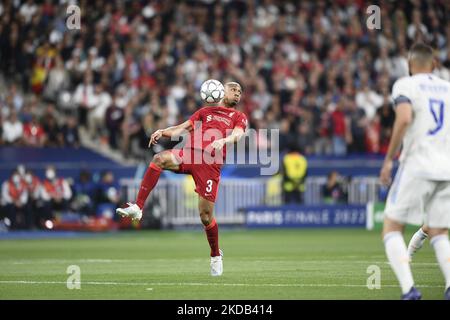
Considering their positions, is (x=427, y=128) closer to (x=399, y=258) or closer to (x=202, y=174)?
(x=399, y=258)

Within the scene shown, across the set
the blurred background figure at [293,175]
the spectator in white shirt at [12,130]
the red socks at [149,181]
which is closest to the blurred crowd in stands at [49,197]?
the spectator in white shirt at [12,130]

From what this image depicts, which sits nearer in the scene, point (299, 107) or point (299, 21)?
point (299, 107)

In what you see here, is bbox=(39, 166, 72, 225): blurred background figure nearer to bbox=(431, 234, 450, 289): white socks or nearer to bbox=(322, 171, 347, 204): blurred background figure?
bbox=(322, 171, 347, 204): blurred background figure

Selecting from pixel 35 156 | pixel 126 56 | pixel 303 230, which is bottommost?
pixel 303 230

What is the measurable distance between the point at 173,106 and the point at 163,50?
8.32ft

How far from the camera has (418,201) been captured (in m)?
10.2

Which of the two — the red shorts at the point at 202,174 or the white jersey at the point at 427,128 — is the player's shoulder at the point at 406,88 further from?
the red shorts at the point at 202,174

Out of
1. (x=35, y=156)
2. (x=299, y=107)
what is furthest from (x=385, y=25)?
(x=35, y=156)

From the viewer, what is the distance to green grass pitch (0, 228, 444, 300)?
462 inches

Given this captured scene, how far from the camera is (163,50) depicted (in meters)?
31.7

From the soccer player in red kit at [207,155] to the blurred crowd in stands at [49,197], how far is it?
12.9 metres

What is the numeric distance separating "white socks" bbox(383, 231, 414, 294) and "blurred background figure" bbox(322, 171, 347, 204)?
748 inches
